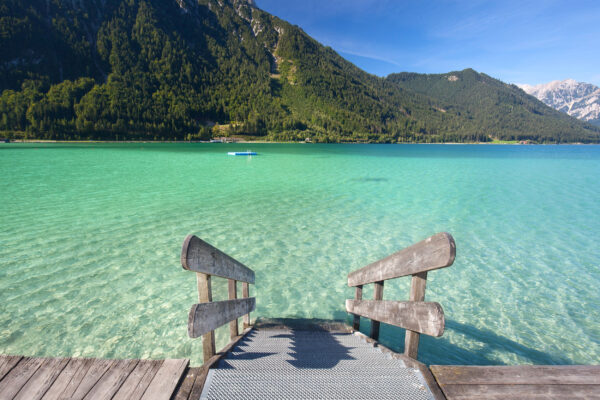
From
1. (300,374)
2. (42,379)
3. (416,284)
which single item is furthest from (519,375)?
(42,379)

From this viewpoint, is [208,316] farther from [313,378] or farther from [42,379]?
[42,379]

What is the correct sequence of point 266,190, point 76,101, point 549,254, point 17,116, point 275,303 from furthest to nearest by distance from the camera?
point 76,101
point 17,116
point 266,190
point 549,254
point 275,303

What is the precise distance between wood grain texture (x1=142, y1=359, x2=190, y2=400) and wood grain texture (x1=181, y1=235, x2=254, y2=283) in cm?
87

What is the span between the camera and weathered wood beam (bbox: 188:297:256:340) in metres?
2.04

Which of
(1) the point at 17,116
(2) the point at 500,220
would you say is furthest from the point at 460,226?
(1) the point at 17,116

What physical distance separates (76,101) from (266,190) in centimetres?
21041

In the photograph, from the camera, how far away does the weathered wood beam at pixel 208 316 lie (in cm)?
204

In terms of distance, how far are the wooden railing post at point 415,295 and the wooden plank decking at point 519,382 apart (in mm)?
295

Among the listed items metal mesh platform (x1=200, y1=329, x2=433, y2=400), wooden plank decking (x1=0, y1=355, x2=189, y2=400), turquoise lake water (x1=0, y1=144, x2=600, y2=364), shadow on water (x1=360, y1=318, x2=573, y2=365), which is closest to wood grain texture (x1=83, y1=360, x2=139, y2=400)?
wooden plank decking (x1=0, y1=355, x2=189, y2=400)

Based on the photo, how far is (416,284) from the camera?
246cm

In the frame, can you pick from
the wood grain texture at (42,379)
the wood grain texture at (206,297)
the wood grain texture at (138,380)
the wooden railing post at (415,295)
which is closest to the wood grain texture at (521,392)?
the wooden railing post at (415,295)

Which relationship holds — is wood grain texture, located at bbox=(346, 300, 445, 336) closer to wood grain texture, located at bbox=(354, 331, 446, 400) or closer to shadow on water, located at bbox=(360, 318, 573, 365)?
wood grain texture, located at bbox=(354, 331, 446, 400)

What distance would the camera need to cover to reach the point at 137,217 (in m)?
12.5

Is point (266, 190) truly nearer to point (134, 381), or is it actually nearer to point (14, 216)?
point (14, 216)
